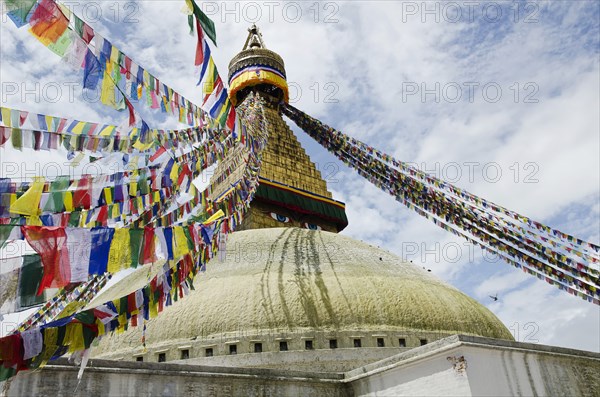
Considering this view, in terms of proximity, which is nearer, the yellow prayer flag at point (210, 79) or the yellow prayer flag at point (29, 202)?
the yellow prayer flag at point (29, 202)

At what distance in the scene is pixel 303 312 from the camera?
36.0ft

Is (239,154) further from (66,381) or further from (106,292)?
(66,381)

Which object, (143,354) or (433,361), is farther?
(143,354)

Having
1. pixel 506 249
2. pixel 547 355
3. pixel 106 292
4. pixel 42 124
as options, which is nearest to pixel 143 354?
pixel 106 292

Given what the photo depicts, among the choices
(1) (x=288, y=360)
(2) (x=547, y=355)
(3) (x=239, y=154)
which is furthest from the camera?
(3) (x=239, y=154)

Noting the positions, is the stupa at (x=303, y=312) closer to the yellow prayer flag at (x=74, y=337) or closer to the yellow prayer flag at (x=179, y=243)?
the yellow prayer flag at (x=179, y=243)

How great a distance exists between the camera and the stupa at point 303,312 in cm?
1043

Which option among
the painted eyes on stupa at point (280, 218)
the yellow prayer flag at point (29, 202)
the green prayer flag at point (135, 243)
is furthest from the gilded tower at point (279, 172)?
the yellow prayer flag at point (29, 202)

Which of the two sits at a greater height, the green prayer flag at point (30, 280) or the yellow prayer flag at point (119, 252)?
the yellow prayer flag at point (119, 252)

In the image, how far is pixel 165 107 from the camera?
6184mm

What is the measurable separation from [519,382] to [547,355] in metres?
0.99

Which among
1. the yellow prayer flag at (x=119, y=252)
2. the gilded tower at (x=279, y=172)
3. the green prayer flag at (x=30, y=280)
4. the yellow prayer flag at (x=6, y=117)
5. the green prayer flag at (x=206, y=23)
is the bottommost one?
the green prayer flag at (x=30, y=280)

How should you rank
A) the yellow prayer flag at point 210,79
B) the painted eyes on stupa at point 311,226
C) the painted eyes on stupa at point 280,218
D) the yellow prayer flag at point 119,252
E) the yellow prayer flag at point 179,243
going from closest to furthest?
the yellow prayer flag at point 119,252 → the yellow prayer flag at point 179,243 → the yellow prayer flag at point 210,79 → the painted eyes on stupa at point 280,218 → the painted eyes on stupa at point 311,226

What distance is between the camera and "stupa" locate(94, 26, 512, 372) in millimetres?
10430
